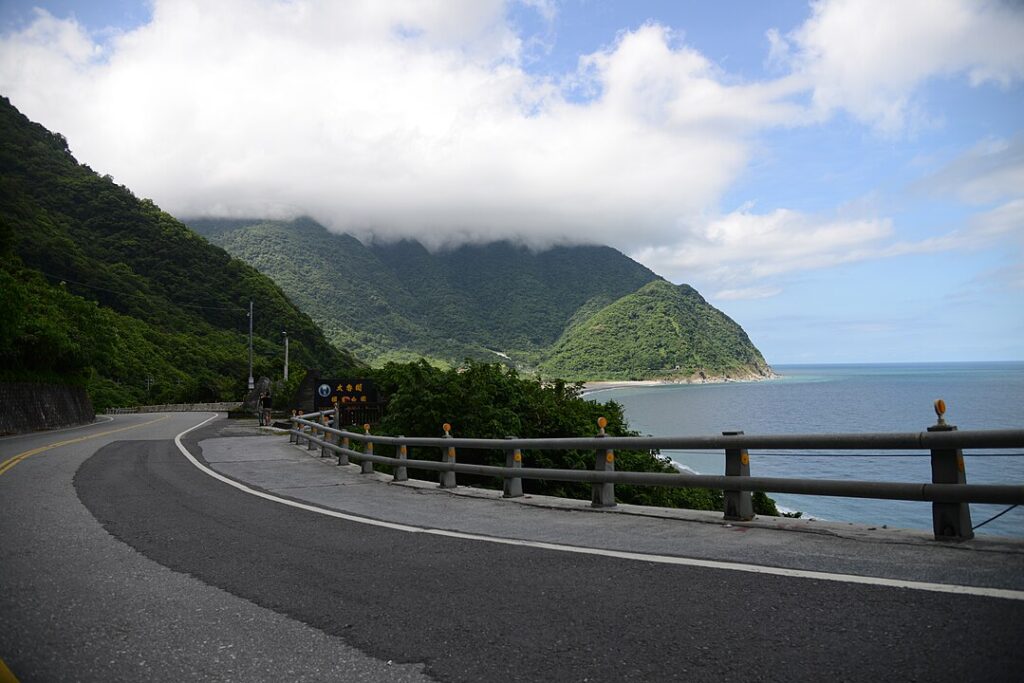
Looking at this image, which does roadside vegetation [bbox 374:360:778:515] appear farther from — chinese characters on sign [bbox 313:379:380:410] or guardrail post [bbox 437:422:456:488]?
chinese characters on sign [bbox 313:379:380:410]

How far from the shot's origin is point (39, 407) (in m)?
41.1

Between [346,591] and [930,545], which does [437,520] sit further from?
[930,545]

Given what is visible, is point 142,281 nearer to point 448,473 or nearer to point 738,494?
point 448,473

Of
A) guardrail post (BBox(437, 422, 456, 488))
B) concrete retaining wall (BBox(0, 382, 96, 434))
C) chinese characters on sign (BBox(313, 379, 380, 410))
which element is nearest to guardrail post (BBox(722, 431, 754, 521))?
guardrail post (BBox(437, 422, 456, 488))

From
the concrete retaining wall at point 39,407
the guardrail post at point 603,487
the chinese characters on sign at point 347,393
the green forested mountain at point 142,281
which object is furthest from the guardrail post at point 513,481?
the green forested mountain at point 142,281

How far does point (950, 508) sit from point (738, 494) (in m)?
2.12

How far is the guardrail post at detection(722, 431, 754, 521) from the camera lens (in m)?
7.73

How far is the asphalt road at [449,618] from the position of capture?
3789mm

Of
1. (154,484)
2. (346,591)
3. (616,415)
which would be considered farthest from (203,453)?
(346,591)

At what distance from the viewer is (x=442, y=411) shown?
2309 cm

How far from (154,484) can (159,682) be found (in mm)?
11045

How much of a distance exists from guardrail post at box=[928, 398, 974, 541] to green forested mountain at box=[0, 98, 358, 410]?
8717 cm

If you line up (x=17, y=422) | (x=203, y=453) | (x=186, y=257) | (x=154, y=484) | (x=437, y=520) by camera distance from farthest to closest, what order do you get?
(x=186, y=257) → (x=17, y=422) → (x=203, y=453) → (x=154, y=484) → (x=437, y=520)

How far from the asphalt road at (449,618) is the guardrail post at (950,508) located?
5.65 ft
